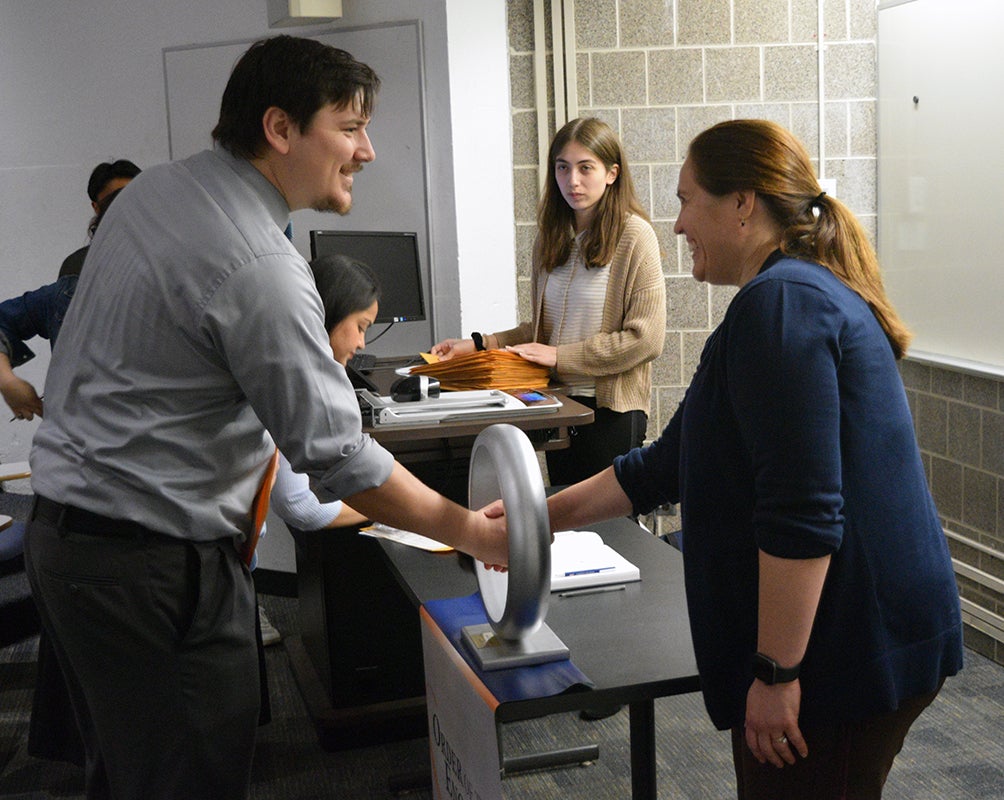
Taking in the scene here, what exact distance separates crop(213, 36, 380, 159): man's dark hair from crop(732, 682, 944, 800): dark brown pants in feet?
3.38

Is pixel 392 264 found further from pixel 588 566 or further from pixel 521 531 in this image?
pixel 521 531

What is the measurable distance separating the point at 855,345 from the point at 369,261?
112 inches

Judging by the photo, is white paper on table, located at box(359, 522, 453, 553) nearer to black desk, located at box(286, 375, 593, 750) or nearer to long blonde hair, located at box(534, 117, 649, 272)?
black desk, located at box(286, 375, 593, 750)

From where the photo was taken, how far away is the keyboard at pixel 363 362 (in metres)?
3.66

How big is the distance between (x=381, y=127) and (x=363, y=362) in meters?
0.96

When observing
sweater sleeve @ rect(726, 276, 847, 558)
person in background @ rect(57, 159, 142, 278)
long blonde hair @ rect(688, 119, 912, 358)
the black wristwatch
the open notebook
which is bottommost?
the open notebook

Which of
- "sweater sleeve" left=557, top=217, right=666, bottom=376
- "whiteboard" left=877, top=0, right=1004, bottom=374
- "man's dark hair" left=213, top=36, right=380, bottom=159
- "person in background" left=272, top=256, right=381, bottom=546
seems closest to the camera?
"man's dark hair" left=213, top=36, right=380, bottom=159

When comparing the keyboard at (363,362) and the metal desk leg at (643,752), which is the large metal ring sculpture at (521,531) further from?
the keyboard at (363,362)

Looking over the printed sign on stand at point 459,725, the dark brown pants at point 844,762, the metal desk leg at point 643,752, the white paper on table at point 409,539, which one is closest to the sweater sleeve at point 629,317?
the white paper on table at point 409,539

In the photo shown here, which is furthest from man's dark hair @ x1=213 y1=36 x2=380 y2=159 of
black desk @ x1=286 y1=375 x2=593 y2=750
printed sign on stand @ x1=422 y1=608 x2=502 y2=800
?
black desk @ x1=286 y1=375 x2=593 y2=750

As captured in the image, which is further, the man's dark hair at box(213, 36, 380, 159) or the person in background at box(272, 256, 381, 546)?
the person in background at box(272, 256, 381, 546)

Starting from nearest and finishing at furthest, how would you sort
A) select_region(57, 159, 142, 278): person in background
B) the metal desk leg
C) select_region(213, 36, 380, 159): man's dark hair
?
1. select_region(213, 36, 380, 159): man's dark hair
2. the metal desk leg
3. select_region(57, 159, 142, 278): person in background

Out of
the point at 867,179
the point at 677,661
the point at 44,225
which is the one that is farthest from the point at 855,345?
the point at 44,225

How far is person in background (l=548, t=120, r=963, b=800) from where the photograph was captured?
126cm
